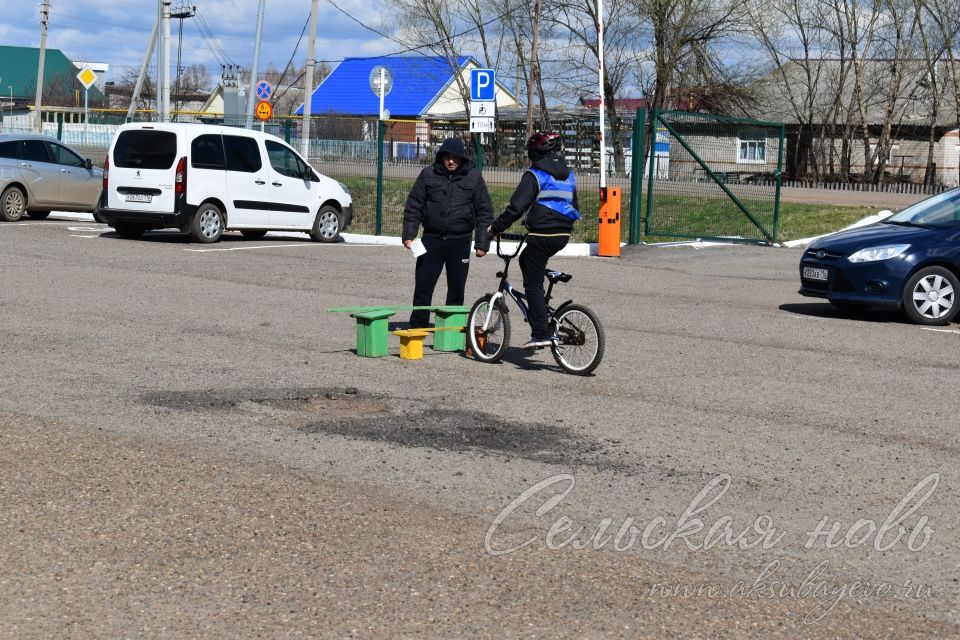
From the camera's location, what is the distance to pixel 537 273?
1001cm

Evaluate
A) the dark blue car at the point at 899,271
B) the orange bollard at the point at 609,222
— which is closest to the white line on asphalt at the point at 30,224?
the orange bollard at the point at 609,222

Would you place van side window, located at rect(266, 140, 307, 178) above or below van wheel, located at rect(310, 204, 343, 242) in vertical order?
above

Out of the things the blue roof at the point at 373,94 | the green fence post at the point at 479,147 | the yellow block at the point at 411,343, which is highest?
the blue roof at the point at 373,94

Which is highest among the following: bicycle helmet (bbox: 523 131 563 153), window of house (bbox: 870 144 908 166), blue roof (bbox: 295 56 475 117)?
blue roof (bbox: 295 56 475 117)

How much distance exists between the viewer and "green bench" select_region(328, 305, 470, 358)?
10352 millimetres

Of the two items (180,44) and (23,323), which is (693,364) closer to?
(23,323)

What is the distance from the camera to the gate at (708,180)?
2270cm

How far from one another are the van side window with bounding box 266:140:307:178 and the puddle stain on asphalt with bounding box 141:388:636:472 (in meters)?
13.1

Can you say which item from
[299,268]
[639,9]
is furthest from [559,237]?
[639,9]

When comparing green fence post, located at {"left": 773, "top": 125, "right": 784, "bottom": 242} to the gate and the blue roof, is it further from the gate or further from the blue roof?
the blue roof

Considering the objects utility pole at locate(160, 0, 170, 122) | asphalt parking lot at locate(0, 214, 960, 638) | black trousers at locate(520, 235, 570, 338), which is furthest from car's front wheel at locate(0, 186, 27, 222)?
black trousers at locate(520, 235, 570, 338)

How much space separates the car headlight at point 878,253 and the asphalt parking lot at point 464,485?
1.37 m

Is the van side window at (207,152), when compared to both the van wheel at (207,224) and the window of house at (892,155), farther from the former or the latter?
the window of house at (892,155)

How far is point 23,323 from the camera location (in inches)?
455
